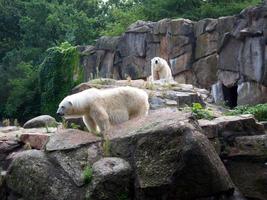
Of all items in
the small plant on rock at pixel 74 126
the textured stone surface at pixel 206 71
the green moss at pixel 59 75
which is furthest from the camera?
the green moss at pixel 59 75

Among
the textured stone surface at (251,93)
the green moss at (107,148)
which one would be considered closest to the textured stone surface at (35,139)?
the green moss at (107,148)

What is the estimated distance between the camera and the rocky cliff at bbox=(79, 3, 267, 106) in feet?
77.2

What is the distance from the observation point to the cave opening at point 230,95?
26.1 metres

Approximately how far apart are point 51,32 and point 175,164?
31.1 metres

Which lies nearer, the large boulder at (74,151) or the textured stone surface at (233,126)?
the large boulder at (74,151)

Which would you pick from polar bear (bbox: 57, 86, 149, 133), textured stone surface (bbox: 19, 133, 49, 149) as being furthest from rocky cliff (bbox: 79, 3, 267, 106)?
polar bear (bbox: 57, 86, 149, 133)

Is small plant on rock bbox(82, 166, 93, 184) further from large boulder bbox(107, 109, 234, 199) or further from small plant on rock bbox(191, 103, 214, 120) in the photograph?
small plant on rock bbox(191, 103, 214, 120)

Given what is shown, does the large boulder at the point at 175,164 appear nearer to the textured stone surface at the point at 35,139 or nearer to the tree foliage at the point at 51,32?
the textured stone surface at the point at 35,139

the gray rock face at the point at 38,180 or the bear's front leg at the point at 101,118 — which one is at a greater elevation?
the bear's front leg at the point at 101,118

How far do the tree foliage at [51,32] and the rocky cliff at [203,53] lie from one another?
2.43 metres

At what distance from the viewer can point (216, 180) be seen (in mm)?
9719

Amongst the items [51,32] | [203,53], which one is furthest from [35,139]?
[51,32]

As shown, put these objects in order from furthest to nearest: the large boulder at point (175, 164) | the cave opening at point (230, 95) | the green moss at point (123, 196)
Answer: the cave opening at point (230, 95) < the green moss at point (123, 196) < the large boulder at point (175, 164)

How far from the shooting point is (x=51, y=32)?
39531 mm
